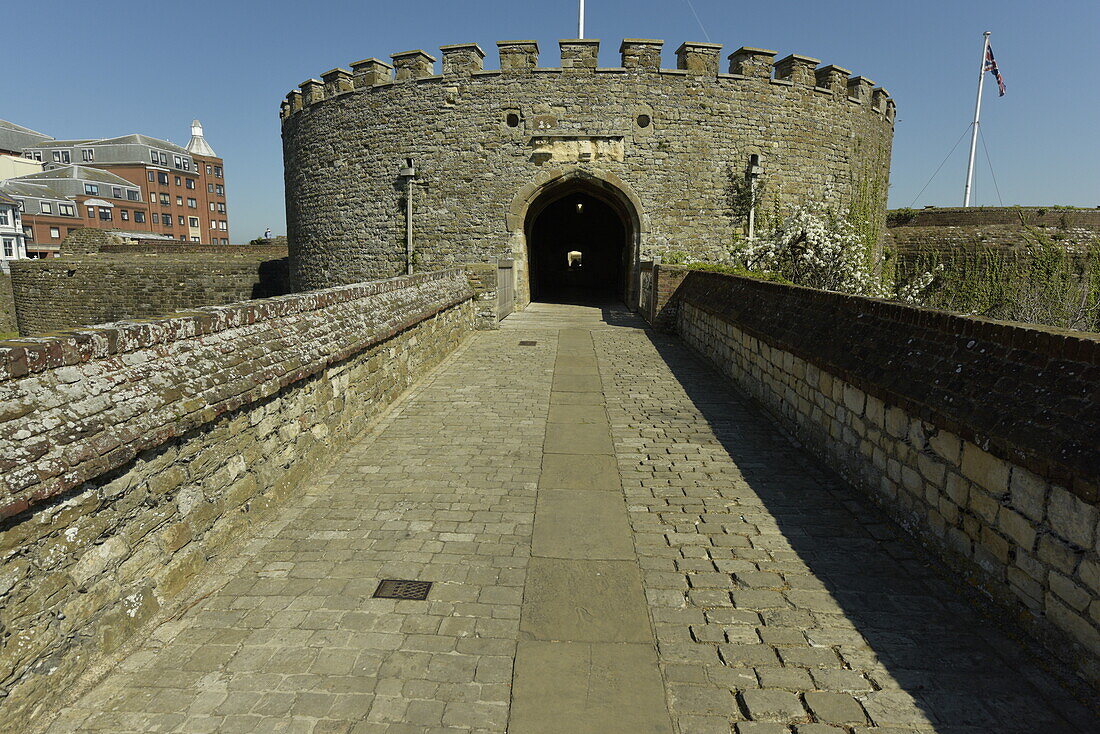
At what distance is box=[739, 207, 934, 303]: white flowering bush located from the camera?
16.3 m

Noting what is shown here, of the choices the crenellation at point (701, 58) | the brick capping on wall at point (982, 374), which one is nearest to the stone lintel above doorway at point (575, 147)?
the crenellation at point (701, 58)

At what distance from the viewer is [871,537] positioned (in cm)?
441

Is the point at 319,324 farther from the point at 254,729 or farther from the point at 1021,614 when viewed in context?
the point at 1021,614

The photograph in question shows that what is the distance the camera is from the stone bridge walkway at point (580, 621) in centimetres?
276

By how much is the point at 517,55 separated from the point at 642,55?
3.78m

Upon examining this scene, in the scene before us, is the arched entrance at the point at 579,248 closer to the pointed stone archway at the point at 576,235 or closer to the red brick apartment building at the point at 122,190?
the pointed stone archway at the point at 576,235

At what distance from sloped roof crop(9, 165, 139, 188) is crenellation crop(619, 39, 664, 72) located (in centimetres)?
7647

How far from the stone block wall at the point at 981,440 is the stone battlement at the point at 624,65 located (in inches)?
535

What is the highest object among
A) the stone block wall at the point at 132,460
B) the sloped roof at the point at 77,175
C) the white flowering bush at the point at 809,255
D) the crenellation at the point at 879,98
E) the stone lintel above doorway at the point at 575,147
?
the sloped roof at the point at 77,175

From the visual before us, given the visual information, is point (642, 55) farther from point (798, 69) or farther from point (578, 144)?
point (798, 69)

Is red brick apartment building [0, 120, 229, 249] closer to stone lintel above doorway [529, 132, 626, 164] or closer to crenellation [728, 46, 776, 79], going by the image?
stone lintel above doorway [529, 132, 626, 164]

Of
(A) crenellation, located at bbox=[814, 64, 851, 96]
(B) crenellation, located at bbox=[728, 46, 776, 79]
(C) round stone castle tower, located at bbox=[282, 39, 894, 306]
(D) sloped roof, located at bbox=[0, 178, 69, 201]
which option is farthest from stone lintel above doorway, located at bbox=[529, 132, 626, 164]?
(D) sloped roof, located at bbox=[0, 178, 69, 201]

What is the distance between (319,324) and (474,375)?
4156mm

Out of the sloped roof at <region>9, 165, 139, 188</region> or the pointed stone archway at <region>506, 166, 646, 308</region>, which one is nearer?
the pointed stone archway at <region>506, 166, 646, 308</region>
